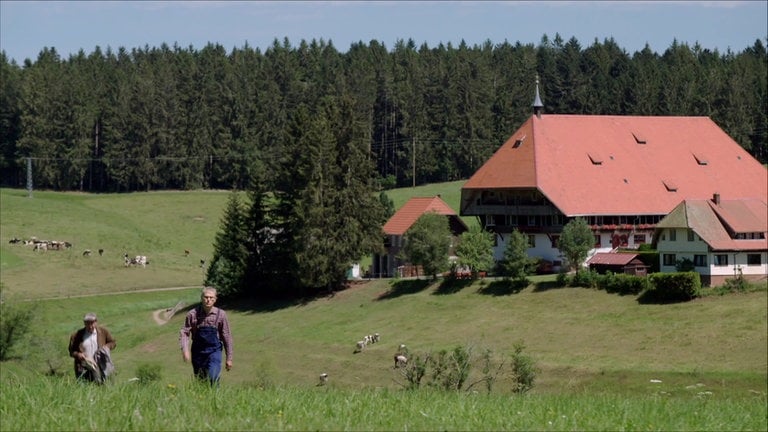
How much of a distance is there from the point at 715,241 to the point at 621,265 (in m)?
4.87

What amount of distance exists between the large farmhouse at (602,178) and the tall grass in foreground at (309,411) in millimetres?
57129

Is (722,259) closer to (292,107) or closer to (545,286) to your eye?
(545,286)

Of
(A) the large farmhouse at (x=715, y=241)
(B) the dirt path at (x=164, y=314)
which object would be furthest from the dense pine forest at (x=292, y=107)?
(A) the large farmhouse at (x=715, y=241)

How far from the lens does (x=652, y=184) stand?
74438mm

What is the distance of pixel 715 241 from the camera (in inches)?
2387

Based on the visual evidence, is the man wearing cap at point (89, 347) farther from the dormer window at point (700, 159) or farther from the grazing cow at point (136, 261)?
the grazing cow at point (136, 261)

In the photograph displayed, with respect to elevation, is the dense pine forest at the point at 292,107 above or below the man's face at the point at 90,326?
above

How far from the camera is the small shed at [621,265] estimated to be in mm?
62625

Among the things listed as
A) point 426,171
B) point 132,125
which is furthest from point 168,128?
point 426,171

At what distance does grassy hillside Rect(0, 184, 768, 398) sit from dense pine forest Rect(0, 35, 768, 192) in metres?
47.1

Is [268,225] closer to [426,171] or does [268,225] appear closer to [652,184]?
[652,184]

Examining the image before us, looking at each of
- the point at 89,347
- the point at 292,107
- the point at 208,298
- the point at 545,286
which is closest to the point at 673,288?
the point at 545,286

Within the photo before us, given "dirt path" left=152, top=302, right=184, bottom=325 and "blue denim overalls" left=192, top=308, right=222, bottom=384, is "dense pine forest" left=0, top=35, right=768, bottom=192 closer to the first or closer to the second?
"dirt path" left=152, top=302, right=184, bottom=325

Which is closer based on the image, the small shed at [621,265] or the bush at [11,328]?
the bush at [11,328]
